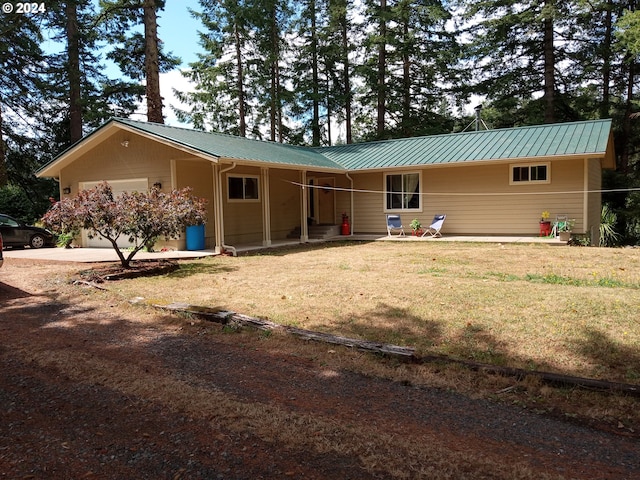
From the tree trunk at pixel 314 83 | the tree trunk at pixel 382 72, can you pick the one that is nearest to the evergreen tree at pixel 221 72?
the tree trunk at pixel 314 83

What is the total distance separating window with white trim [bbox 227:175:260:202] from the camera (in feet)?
46.0

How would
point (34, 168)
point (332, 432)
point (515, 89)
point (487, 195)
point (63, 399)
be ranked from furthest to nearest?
A: point (34, 168) < point (515, 89) < point (487, 195) < point (63, 399) < point (332, 432)

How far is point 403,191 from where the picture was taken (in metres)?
16.3

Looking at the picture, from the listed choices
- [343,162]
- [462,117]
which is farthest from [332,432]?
[462,117]

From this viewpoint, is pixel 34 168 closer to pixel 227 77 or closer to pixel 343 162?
pixel 227 77

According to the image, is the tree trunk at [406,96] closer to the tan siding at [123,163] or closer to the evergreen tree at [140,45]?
the evergreen tree at [140,45]

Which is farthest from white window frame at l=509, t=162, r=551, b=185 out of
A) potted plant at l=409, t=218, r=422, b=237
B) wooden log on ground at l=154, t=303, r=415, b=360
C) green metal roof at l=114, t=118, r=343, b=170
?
wooden log on ground at l=154, t=303, r=415, b=360

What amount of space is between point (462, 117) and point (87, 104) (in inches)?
762

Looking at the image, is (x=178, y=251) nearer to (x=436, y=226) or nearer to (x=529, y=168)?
(x=436, y=226)

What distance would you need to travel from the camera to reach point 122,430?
2.94 meters

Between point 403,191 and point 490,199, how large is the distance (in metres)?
2.89

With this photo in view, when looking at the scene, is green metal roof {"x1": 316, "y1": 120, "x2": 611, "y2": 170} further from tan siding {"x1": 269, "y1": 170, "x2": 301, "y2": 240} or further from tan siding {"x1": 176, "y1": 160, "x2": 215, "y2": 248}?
tan siding {"x1": 176, "y1": 160, "x2": 215, "y2": 248}

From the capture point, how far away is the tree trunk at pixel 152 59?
55.8ft

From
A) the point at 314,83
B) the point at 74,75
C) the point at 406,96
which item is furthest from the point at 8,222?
the point at 406,96
